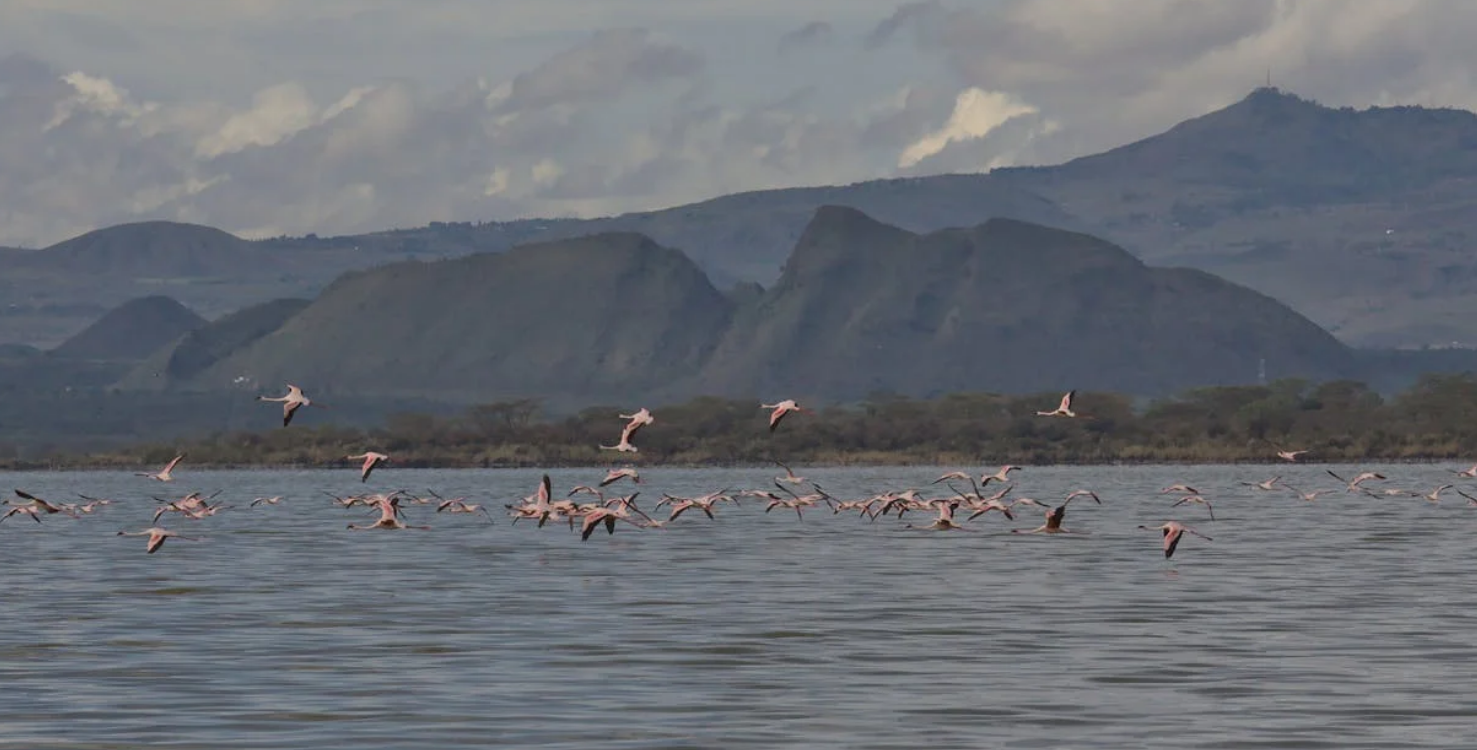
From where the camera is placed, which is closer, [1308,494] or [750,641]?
[750,641]

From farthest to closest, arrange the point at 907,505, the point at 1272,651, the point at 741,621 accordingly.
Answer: the point at 907,505 → the point at 741,621 → the point at 1272,651

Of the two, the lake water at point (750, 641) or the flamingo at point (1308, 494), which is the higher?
the flamingo at point (1308, 494)

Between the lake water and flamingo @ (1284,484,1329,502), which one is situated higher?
flamingo @ (1284,484,1329,502)

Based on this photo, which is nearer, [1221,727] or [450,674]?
[1221,727]

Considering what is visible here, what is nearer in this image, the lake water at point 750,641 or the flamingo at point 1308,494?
the lake water at point 750,641

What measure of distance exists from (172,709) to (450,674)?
5.71 m

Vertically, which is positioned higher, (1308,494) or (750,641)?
(1308,494)

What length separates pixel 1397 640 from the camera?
47062 millimetres

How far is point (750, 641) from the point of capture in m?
48.0

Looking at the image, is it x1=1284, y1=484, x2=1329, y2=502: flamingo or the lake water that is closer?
the lake water

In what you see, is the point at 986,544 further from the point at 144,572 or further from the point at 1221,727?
the point at 1221,727

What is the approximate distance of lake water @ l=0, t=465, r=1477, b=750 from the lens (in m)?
35.9

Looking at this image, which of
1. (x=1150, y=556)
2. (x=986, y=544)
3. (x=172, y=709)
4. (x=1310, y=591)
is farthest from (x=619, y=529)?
(x=172, y=709)

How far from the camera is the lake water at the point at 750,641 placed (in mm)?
35938
